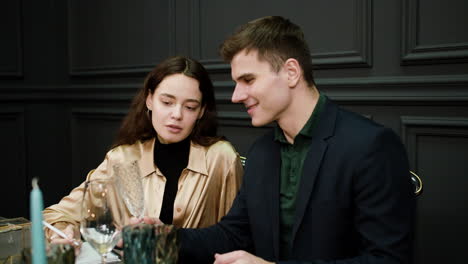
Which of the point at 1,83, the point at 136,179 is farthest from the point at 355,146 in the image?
the point at 1,83

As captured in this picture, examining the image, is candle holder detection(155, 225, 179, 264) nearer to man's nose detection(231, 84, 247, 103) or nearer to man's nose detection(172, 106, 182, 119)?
man's nose detection(231, 84, 247, 103)

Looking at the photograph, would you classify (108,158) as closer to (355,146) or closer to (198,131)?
(198,131)

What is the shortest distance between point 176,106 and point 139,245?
110cm

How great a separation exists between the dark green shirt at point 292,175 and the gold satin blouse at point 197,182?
0.57 meters

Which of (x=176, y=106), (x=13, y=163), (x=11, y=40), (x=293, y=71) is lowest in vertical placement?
(x=13, y=163)

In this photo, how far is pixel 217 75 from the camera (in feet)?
10.2

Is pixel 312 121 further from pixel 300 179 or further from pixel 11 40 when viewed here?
pixel 11 40

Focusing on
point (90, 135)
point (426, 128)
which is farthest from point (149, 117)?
point (90, 135)

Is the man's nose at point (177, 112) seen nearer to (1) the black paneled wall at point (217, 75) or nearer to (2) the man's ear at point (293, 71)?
(2) the man's ear at point (293, 71)

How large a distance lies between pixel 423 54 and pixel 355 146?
0.92m

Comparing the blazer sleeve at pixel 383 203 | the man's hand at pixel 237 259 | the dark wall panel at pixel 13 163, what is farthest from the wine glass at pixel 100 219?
the dark wall panel at pixel 13 163

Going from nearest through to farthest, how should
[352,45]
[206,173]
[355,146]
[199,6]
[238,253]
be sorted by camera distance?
[238,253] < [355,146] < [206,173] < [352,45] < [199,6]

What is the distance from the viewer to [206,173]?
218 cm

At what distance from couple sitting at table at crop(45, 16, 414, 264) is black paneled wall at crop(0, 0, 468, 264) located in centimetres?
76
